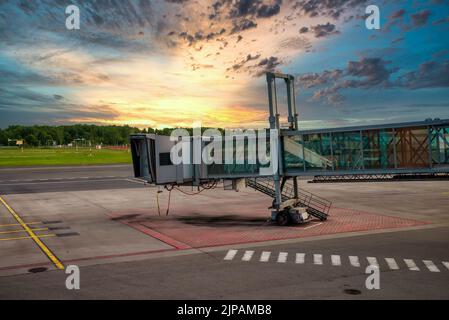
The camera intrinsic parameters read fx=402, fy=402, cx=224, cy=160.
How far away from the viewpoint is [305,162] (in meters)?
32.5

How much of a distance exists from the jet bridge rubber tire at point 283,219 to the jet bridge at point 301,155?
8 cm

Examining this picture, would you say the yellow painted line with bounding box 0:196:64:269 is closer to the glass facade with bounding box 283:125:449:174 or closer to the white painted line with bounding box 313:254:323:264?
the white painted line with bounding box 313:254:323:264

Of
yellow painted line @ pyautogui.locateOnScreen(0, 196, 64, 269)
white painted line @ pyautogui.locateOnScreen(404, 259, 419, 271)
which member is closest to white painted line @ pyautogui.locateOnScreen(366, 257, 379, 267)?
white painted line @ pyautogui.locateOnScreen(404, 259, 419, 271)

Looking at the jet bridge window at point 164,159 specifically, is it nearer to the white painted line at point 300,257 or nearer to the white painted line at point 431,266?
the white painted line at point 300,257

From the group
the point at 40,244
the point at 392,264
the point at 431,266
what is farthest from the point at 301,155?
the point at 40,244

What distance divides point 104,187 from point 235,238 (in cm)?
4248

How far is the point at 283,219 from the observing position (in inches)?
1287

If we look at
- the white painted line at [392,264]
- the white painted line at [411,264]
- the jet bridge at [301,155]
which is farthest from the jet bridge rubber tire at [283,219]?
the white painted line at [411,264]

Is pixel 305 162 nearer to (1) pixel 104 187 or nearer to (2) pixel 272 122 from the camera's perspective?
(2) pixel 272 122

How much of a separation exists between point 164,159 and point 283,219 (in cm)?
1136

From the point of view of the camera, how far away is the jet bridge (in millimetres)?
→ 27656

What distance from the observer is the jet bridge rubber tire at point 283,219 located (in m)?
32.5

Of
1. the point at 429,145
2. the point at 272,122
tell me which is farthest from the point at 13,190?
the point at 429,145
